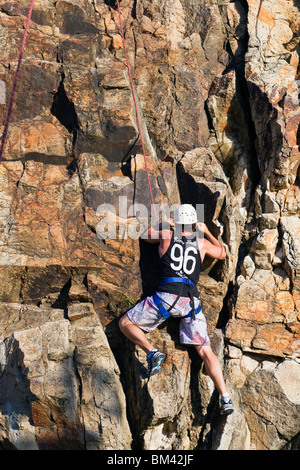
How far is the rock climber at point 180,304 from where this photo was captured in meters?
5.26

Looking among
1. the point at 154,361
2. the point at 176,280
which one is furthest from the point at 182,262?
→ the point at 154,361

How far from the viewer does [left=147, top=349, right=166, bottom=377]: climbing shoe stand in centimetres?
518

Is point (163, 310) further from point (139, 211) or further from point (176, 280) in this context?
point (139, 211)

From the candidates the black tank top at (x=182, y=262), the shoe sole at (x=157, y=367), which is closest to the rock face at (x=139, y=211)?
the shoe sole at (x=157, y=367)

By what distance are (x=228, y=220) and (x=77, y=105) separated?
3364 millimetres

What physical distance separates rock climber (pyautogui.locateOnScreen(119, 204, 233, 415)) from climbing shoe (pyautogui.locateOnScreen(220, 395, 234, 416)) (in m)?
0.01

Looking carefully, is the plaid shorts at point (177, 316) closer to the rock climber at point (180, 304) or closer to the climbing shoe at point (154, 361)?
the rock climber at point (180, 304)

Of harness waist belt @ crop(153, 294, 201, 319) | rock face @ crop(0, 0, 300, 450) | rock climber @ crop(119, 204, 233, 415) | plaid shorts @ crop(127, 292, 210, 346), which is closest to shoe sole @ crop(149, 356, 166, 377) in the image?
rock climber @ crop(119, 204, 233, 415)

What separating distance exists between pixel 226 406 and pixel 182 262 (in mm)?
1954

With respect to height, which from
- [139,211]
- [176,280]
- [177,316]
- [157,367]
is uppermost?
[139,211]

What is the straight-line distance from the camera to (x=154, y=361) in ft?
17.0

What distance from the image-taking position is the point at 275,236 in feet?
20.7

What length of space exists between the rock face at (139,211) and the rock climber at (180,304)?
275mm

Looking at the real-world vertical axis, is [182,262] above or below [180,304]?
above
